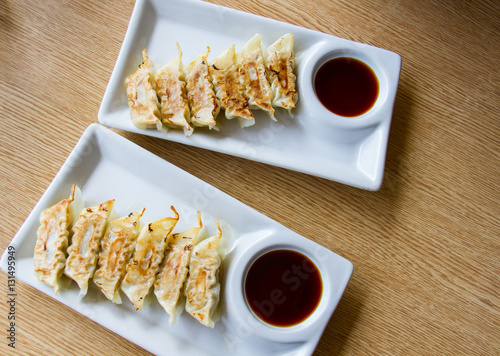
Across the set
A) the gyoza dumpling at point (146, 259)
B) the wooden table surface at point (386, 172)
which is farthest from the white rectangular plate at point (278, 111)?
the gyoza dumpling at point (146, 259)

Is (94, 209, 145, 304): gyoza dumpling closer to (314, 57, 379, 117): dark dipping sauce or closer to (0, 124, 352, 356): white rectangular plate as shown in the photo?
(0, 124, 352, 356): white rectangular plate

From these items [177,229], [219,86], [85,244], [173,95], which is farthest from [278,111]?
[85,244]

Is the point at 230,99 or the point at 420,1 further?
the point at 420,1

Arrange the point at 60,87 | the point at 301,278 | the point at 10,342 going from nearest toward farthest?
the point at 301,278
the point at 10,342
the point at 60,87

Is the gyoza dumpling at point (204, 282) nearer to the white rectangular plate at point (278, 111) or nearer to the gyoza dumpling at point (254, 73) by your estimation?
the white rectangular plate at point (278, 111)

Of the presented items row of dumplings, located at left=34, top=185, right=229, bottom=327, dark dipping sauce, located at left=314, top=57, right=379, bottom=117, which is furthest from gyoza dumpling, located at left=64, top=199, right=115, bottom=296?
dark dipping sauce, located at left=314, top=57, right=379, bottom=117

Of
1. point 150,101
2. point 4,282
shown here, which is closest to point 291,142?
point 150,101

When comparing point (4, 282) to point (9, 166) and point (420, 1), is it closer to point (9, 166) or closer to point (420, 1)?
point (9, 166)
